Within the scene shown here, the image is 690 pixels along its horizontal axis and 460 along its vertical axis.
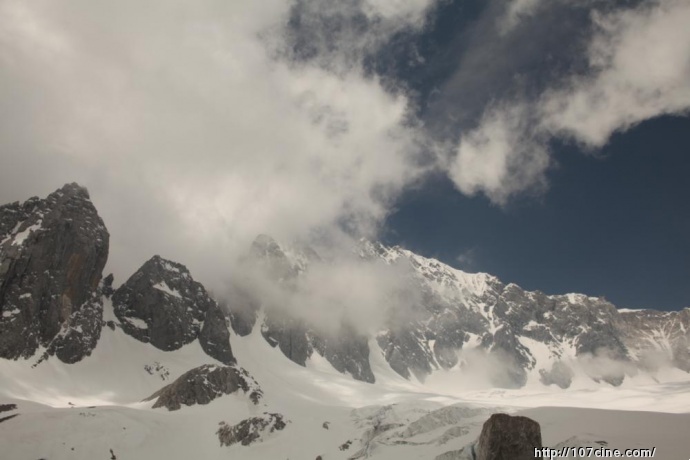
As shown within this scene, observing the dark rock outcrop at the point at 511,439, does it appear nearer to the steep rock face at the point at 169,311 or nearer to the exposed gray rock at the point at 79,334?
the exposed gray rock at the point at 79,334

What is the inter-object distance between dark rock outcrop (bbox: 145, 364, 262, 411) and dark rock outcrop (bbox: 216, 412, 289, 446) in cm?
1548

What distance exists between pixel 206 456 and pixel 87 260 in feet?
329

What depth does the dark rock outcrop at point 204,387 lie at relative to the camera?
98.8 metres

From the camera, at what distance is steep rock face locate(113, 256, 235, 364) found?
172m

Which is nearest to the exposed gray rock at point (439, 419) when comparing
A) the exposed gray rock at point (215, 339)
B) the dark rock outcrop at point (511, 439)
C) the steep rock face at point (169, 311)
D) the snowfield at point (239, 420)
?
the snowfield at point (239, 420)

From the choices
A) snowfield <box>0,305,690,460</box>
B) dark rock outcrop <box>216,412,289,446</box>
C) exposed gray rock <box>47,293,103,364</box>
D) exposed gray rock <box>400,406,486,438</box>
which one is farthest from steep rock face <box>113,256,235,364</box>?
exposed gray rock <box>400,406,486,438</box>

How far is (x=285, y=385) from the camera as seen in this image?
Result: 180m

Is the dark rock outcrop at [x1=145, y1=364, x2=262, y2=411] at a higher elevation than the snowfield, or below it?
higher

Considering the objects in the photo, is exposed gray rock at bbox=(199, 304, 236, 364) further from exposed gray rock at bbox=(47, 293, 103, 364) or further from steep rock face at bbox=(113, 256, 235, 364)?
exposed gray rock at bbox=(47, 293, 103, 364)

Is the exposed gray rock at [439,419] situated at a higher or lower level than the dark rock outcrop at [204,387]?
lower

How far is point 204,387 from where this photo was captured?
338 feet

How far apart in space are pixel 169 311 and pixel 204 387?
83919 mm

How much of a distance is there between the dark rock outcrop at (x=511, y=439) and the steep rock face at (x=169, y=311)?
527 feet

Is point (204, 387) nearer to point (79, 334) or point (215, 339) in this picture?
point (79, 334)
